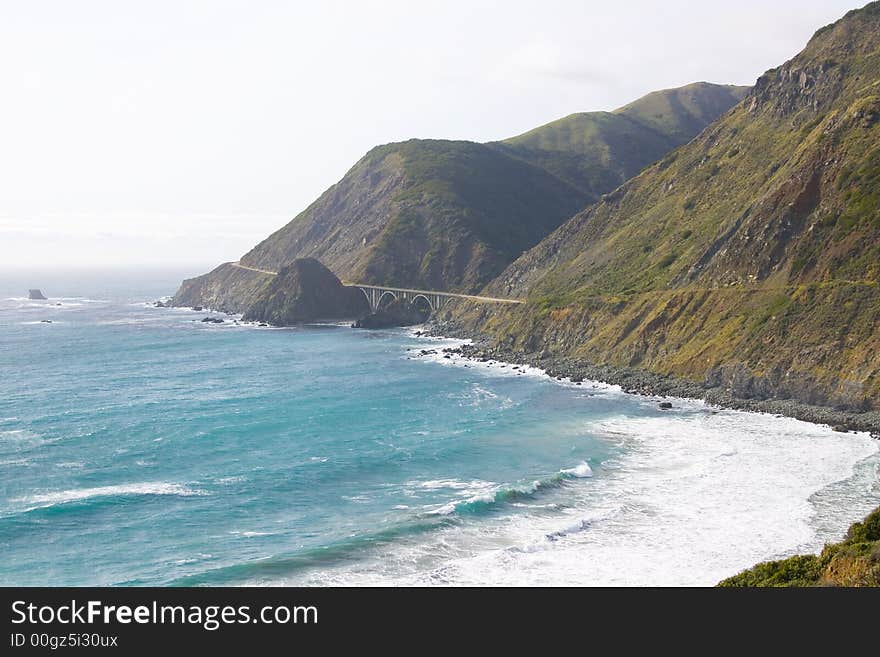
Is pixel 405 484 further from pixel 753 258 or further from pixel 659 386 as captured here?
pixel 753 258

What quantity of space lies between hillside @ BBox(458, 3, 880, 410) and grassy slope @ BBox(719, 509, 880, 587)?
5007 cm

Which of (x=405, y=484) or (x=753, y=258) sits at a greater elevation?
(x=753, y=258)

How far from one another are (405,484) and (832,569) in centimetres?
3638

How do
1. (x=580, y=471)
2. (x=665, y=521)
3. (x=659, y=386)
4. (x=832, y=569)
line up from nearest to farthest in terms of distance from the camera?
(x=832, y=569)
(x=665, y=521)
(x=580, y=471)
(x=659, y=386)

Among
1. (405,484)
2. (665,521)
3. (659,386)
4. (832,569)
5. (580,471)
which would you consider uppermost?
(659,386)

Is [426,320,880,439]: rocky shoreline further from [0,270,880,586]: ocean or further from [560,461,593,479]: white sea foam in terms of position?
[560,461,593,479]: white sea foam

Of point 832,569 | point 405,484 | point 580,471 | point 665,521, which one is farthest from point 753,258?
point 832,569

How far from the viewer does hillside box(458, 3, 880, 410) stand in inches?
3625

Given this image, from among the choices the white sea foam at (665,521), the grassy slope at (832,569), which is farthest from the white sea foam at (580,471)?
the grassy slope at (832,569)

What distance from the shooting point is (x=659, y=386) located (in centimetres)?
10006

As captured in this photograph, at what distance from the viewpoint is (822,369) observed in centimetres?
8769

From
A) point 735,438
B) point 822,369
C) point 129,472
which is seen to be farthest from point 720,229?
point 129,472

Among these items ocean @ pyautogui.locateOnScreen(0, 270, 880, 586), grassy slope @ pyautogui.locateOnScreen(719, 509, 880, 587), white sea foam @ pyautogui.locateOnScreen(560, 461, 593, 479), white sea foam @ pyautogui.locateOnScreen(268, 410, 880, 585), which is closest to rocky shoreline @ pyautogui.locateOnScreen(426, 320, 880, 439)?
ocean @ pyautogui.locateOnScreen(0, 270, 880, 586)

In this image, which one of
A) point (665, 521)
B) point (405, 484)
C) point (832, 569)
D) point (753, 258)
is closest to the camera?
point (832, 569)
